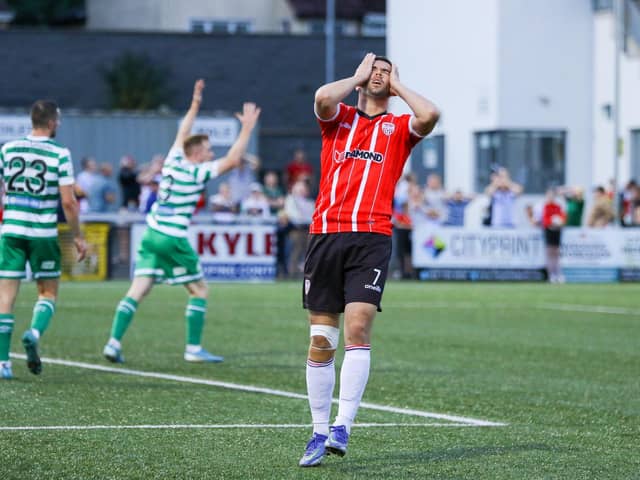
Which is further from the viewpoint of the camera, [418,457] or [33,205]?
[33,205]

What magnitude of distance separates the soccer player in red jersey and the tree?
38.6m

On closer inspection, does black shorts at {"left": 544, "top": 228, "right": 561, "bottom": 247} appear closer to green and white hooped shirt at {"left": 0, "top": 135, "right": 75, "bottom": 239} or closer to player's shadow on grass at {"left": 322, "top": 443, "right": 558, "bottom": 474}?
green and white hooped shirt at {"left": 0, "top": 135, "right": 75, "bottom": 239}

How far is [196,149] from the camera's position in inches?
504

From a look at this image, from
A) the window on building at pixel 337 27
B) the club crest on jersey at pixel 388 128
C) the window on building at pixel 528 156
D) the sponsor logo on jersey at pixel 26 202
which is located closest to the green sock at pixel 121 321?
the sponsor logo on jersey at pixel 26 202

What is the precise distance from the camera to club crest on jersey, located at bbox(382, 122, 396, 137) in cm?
780

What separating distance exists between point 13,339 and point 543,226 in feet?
51.4

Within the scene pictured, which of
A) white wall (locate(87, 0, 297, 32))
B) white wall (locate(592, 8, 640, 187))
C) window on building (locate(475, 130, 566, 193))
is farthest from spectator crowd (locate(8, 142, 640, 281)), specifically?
white wall (locate(87, 0, 297, 32))

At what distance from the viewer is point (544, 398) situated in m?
10.5

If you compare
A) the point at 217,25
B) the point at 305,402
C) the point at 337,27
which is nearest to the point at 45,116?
the point at 305,402

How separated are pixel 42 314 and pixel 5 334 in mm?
339

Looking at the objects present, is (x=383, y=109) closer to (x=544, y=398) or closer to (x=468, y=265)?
(x=544, y=398)

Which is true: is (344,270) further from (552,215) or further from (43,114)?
(552,215)

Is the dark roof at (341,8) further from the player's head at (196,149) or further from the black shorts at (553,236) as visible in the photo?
the player's head at (196,149)

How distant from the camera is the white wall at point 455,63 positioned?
3862 centimetres
